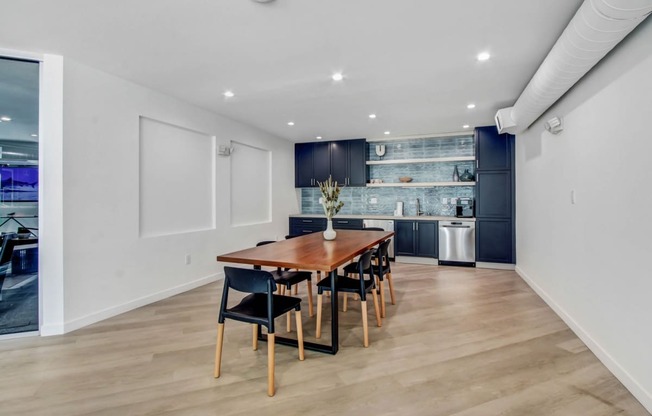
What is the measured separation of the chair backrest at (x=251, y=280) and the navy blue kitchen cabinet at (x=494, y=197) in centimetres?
459

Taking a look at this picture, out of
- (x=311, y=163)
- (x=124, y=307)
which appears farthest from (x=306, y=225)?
(x=124, y=307)

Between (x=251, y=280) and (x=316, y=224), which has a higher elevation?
(x=316, y=224)

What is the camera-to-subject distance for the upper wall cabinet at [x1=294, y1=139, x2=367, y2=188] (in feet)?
21.3

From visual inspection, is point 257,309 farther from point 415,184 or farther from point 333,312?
point 415,184

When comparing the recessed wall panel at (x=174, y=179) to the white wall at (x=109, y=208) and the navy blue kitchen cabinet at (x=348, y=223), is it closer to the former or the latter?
the white wall at (x=109, y=208)

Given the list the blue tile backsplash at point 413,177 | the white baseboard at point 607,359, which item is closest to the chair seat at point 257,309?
the white baseboard at point 607,359

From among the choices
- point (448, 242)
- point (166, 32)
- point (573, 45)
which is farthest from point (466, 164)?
point (166, 32)

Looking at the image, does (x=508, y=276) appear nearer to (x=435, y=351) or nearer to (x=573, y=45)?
(x=435, y=351)

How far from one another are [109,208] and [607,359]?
456 cm

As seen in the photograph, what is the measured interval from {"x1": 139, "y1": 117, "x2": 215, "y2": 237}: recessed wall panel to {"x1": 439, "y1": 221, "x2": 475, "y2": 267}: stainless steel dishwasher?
3.98m

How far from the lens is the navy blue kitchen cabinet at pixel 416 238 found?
5707 mm

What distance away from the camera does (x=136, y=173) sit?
11.6ft

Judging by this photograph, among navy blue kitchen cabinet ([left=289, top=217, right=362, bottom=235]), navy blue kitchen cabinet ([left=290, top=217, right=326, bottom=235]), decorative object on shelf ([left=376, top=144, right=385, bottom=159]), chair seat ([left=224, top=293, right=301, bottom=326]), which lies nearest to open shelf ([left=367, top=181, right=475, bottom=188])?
decorative object on shelf ([left=376, top=144, right=385, bottom=159])

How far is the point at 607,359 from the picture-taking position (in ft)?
7.30
